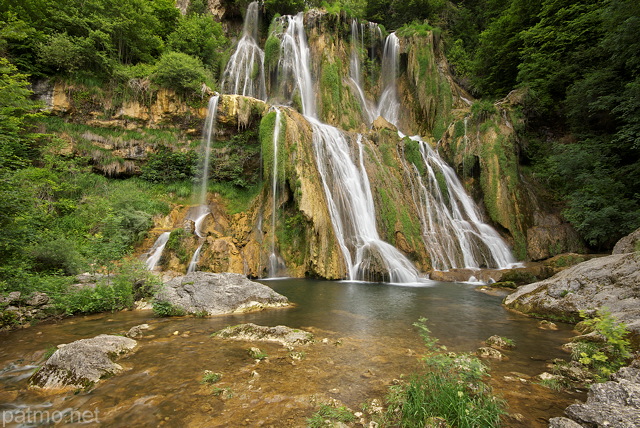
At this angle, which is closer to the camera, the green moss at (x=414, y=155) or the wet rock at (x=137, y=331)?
the wet rock at (x=137, y=331)

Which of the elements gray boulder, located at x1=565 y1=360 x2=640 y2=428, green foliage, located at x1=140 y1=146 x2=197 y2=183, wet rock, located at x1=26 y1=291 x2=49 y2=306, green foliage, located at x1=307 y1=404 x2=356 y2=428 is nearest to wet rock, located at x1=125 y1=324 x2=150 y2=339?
wet rock, located at x1=26 y1=291 x2=49 y2=306

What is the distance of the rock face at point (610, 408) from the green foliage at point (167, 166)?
20.2 meters

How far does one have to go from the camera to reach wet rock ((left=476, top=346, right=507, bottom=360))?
168 inches

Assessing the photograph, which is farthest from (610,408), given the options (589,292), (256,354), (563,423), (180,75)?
(180,75)

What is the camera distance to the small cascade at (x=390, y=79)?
25484 mm

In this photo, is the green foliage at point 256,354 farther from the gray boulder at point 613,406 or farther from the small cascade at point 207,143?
the small cascade at point 207,143

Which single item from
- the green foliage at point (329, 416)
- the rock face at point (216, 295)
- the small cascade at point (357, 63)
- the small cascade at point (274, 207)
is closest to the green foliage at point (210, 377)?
the green foliage at point (329, 416)

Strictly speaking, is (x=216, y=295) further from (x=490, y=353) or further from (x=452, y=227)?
(x=452, y=227)

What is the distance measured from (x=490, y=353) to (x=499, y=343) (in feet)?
2.27

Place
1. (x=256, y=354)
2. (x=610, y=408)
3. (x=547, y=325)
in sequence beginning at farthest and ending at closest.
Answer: (x=547, y=325)
(x=256, y=354)
(x=610, y=408)

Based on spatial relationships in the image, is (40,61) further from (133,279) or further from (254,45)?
(133,279)

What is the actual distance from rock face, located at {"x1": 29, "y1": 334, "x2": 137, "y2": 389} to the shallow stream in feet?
0.44

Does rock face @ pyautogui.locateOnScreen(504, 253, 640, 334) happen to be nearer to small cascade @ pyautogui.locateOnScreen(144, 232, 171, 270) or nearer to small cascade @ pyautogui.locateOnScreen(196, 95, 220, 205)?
small cascade @ pyautogui.locateOnScreen(144, 232, 171, 270)

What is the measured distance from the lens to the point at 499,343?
15.9ft
